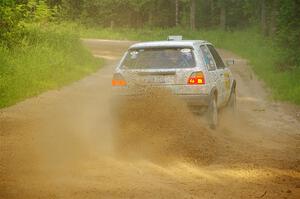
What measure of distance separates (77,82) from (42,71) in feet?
5.91

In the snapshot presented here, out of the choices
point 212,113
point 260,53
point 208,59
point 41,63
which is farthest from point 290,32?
point 212,113

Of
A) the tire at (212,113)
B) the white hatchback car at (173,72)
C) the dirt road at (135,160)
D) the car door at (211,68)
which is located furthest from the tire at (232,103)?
the white hatchback car at (173,72)

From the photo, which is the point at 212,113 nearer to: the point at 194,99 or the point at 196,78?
the point at 194,99

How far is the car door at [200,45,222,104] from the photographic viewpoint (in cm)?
1061

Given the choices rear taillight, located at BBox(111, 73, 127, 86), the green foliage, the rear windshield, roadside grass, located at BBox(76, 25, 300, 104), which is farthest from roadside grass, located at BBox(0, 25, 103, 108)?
the green foliage

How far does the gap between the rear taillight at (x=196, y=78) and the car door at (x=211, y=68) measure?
0.31 m

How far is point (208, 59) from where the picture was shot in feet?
36.3

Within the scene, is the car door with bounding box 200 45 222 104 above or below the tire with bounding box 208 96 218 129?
above

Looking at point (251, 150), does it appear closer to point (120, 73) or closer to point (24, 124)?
point (120, 73)

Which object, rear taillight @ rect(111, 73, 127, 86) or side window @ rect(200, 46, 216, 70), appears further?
side window @ rect(200, 46, 216, 70)

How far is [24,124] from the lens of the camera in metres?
11.5

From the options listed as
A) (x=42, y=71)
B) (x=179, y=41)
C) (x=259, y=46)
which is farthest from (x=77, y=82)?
(x=259, y=46)

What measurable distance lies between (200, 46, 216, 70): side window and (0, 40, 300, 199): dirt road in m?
1.08

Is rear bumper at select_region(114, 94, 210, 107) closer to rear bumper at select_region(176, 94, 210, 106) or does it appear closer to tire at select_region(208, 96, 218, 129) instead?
rear bumper at select_region(176, 94, 210, 106)
